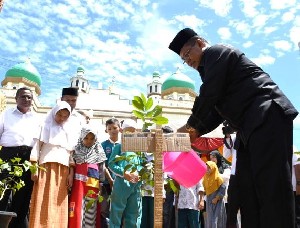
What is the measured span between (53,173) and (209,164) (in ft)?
8.51

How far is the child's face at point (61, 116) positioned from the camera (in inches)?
156

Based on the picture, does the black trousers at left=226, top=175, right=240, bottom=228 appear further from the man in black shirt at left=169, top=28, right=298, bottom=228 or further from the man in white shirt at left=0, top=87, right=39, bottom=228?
the man in white shirt at left=0, top=87, right=39, bottom=228

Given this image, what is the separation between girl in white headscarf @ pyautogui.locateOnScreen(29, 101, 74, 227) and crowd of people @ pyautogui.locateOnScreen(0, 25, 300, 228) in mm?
11

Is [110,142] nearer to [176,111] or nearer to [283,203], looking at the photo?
[283,203]

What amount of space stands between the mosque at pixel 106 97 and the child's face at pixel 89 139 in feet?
73.9

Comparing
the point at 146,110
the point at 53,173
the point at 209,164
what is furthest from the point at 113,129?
the point at 146,110

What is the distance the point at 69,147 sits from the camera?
12.8 feet

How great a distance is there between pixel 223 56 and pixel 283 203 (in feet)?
3.02

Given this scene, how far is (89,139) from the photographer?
4.11 metres

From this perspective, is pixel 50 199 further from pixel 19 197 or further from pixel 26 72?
pixel 26 72

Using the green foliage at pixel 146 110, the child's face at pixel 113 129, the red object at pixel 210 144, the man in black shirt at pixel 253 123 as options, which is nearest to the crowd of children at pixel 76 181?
the child's face at pixel 113 129

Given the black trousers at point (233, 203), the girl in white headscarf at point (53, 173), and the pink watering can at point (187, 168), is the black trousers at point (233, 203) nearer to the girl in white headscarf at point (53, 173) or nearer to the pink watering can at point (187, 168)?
the pink watering can at point (187, 168)

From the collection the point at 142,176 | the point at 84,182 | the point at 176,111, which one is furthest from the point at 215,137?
the point at 176,111

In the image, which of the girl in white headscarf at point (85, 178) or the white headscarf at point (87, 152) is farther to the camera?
the white headscarf at point (87, 152)
